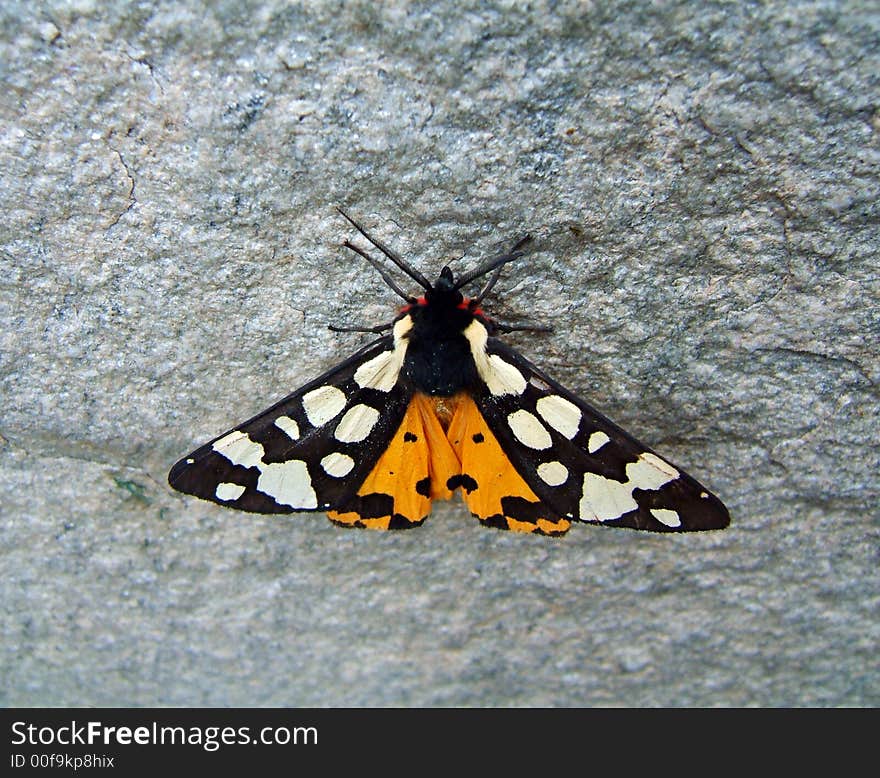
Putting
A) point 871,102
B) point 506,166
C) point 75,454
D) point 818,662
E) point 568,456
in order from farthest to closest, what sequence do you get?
point 818,662, point 75,454, point 568,456, point 506,166, point 871,102

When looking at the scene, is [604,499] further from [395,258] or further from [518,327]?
[395,258]

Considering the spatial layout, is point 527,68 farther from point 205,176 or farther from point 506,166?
point 205,176

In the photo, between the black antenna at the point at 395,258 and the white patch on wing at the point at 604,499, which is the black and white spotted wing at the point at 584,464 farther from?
the black antenna at the point at 395,258

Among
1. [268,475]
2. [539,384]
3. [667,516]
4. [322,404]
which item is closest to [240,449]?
[268,475]

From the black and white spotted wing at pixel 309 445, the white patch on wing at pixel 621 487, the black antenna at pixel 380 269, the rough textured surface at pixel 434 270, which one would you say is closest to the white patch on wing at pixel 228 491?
the black and white spotted wing at pixel 309 445

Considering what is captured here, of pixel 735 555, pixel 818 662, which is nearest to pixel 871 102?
pixel 735 555

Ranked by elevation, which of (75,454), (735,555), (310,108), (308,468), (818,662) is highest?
(310,108)
